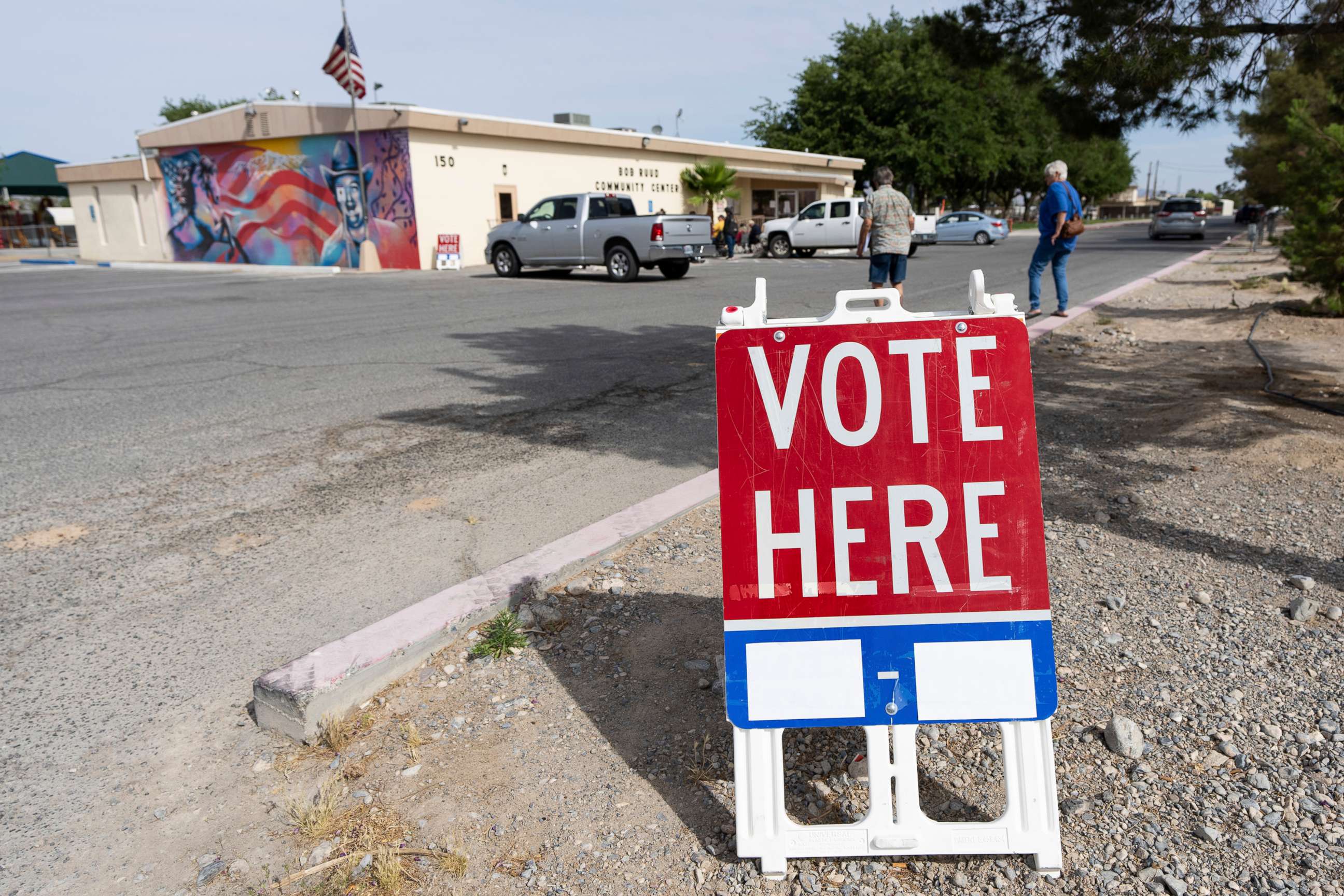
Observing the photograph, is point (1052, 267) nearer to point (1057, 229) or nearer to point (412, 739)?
point (1057, 229)

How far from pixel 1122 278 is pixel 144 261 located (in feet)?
110

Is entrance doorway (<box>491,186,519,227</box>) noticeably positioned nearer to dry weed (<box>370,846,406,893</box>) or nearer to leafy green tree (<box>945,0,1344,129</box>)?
leafy green tree (<box>945,0,1344,129</box>)

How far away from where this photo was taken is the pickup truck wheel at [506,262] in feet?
70.4

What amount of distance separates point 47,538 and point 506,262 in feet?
58.9

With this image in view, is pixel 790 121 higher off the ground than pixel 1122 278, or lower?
higher

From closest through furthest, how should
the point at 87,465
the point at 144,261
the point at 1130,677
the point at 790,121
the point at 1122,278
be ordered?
the point at 1130,677, the point at 87,465, the point at 1122,278, the point at 144,261, the point at 790,121

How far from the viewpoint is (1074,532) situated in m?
4.14

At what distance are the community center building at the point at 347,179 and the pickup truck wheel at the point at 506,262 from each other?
5392mm

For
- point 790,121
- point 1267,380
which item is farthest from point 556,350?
point 790,121

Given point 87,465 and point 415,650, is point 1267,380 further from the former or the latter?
point 87,465

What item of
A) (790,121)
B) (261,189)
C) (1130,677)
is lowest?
(1130,677)

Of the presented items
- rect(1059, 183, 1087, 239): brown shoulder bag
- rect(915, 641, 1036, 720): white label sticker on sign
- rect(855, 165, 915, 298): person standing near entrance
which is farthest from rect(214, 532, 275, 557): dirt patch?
rect(1059, 183, 1087, 239): brown shoulder bag

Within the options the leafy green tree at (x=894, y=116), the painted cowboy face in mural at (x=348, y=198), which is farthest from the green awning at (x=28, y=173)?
the leafy green tree at (x=894, y=116)

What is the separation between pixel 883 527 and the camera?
2.40 m
